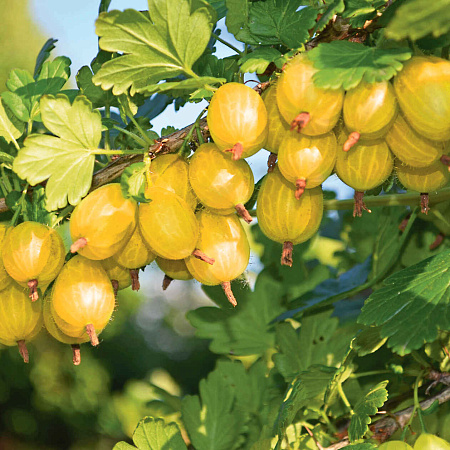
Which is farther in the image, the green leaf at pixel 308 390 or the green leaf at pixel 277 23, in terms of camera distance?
the green leaf at pixel 308 390

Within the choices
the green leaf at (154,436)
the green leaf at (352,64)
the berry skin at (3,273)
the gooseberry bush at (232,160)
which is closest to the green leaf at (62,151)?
the gooseberry bush at (232,160)

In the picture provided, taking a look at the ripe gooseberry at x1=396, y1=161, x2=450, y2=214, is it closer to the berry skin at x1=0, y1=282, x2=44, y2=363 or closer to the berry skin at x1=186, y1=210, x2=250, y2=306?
the berry skin at x1=186, y1=210, x2=250, y2=306

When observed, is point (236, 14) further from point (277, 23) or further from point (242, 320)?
point (242, 320)

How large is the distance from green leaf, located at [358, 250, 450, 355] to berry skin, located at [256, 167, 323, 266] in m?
0.10

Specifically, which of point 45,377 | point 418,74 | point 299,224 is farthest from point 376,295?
point 45,377

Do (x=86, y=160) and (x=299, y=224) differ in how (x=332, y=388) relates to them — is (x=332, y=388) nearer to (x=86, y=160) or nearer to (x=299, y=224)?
(x=299, y=224)

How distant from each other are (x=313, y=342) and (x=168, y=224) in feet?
1.53

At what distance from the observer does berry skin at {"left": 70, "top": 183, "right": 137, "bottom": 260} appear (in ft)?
1.69

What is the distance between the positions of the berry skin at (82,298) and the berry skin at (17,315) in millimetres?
56

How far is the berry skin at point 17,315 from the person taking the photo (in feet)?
2.00

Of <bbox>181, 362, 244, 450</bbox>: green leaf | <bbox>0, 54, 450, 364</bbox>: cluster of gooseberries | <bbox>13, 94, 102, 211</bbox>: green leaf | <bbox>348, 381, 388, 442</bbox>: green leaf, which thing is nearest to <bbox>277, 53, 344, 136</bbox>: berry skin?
<bbox>0, 54, 450, 364</bbox>: cluster of gooseberries

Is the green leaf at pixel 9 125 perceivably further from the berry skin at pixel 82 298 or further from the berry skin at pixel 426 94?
the berry skin at pixel 426 94

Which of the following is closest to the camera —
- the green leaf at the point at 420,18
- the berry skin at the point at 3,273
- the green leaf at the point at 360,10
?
the green leaf at the point at 420,18

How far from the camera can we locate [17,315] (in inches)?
24.1
